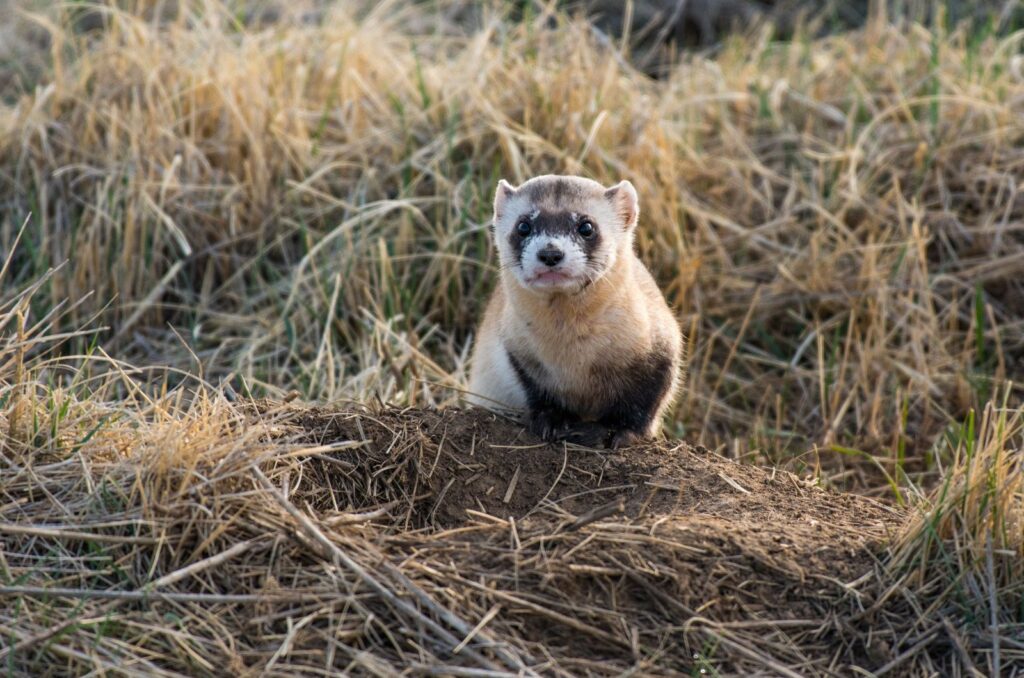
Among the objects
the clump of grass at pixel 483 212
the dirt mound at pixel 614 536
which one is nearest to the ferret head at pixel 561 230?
the dirt mound at pixel 614 536

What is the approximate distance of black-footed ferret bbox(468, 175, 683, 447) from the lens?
4.80 m

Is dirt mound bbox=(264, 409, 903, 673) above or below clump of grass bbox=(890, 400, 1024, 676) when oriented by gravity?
below

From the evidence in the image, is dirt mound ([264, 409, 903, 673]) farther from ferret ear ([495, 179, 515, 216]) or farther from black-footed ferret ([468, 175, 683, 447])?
ferret ear ([495, 179, 515, 216])

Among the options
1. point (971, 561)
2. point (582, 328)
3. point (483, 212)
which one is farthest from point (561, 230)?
point (483, 212)

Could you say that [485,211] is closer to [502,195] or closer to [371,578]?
[502,195]

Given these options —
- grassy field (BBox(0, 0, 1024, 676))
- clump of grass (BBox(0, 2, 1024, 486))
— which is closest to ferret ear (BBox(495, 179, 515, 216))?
grassy field (BBox(0, 0, 1024, 676))

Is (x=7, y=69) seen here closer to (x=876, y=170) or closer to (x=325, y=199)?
(x=325, y=199)

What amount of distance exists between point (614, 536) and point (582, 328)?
1232mm

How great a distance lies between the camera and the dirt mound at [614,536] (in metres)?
3.53

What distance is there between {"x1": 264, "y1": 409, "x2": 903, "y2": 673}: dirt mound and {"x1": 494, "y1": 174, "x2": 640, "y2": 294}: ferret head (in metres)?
0.61

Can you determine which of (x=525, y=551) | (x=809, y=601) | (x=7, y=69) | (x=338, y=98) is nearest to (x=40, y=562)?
(x=525, y=551)

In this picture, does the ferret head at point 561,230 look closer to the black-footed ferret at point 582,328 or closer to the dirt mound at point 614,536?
the black-footed ferret at point 582,328

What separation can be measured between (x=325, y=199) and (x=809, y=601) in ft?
13.4

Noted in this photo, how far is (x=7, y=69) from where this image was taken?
336 inches
